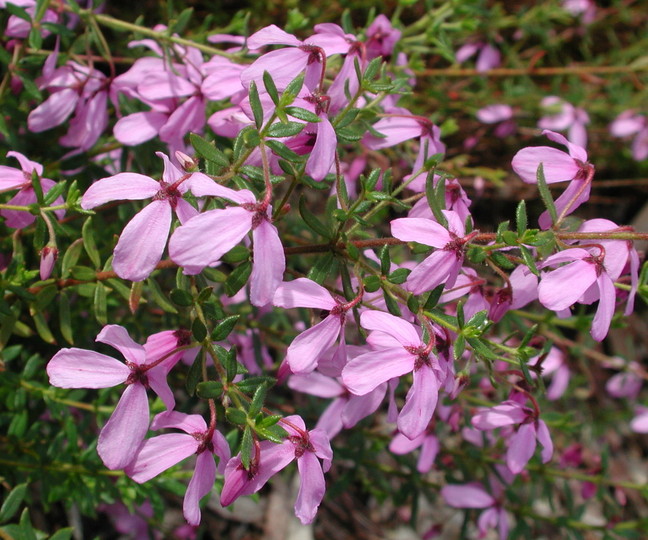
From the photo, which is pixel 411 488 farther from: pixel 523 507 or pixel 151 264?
pixel 151 264

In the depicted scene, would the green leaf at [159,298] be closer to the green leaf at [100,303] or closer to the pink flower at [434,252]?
the green leaf at [100,303]

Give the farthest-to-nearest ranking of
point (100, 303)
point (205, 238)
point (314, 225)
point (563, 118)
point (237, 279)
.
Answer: point (563, 118), point (100, 303), point (314, 225), point (237, 279), point (205, 238)

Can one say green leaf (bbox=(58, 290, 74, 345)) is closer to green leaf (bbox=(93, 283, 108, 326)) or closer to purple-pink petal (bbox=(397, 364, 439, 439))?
green leaf (bbox=(93, 283, 108, 326))

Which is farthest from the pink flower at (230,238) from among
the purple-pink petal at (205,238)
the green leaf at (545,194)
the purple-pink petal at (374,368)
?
the green leaf at (545,194)

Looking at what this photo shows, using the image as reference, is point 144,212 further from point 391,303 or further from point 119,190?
point 391,303

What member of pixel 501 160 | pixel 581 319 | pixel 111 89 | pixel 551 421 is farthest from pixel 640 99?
pixel 111 89

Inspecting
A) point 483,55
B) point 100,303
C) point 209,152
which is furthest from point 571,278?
point 483,55
